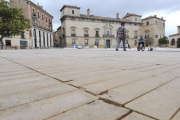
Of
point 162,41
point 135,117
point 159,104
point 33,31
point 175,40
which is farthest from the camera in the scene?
point 162,41

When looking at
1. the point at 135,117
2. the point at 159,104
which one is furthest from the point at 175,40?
the point at 135,117

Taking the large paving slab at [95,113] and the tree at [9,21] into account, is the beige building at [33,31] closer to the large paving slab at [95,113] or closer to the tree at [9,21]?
the tree at [9,21]

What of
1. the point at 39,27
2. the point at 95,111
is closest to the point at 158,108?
the point at 95,111

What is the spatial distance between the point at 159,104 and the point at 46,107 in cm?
61

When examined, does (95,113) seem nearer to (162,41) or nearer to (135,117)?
(135,117)

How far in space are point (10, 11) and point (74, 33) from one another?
18.7m

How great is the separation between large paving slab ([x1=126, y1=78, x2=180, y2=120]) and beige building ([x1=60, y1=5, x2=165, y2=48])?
34230 millimetres

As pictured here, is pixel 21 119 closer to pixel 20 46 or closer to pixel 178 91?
pixel 178 91

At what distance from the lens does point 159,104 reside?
683 millimetres

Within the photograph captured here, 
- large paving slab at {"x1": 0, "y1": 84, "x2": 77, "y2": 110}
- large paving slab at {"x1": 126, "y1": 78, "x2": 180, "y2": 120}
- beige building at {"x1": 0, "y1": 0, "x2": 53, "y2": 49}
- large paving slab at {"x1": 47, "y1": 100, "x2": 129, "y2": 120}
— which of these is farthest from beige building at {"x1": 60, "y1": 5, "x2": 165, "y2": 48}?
large paving slab at {"x1": 47, "y1": 100, "x2": 129, "y2": 120}

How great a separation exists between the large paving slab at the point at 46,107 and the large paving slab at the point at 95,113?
5 cm

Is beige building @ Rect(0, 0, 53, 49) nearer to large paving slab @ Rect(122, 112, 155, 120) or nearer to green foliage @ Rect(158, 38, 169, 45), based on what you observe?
large paving slab @ Rect(122, 112, 155, 120)

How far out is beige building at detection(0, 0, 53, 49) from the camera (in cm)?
2702

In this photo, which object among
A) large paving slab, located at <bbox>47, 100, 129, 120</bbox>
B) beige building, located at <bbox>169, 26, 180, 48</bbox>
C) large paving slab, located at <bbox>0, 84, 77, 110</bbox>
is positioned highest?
beige building, located at <bbox>169, 26, 180, 48</bbox>
